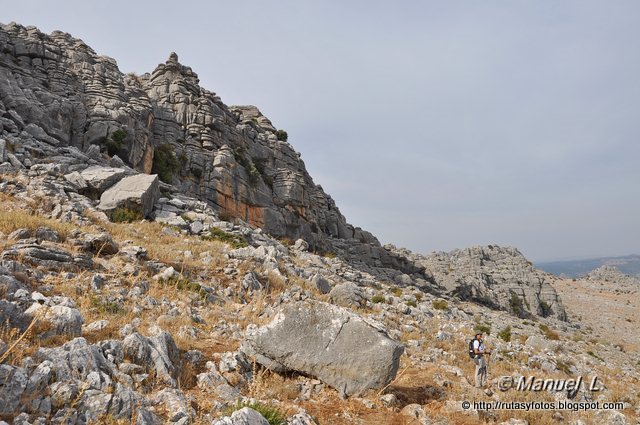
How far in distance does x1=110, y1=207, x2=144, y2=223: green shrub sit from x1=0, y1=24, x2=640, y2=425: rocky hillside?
0.46ft

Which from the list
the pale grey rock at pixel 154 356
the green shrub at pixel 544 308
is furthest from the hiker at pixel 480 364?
the green shrub at pixel 544 308

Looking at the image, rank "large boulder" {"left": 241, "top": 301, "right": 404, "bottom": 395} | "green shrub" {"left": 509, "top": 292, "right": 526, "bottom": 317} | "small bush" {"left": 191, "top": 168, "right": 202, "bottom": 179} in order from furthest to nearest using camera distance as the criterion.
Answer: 1. "green shrub" {"left": 509, "top": 292, "right": 526, "bottom": 317}
2. "small bush" {"left": 191, "top": 168, "right": 202, "bottom": 179}
3. "large boulder" {"left": 241, "top": 301, "right": 404, "bottom": 395}

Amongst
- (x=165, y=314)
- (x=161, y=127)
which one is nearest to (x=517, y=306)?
(x=161, y=127)

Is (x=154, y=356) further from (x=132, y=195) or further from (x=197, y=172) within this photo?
(x=197, y=172)

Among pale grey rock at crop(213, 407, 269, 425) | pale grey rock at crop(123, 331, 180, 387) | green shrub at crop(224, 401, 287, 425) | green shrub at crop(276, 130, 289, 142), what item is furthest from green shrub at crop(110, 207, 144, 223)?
green shrub at crop(276, 130, 289, 142)

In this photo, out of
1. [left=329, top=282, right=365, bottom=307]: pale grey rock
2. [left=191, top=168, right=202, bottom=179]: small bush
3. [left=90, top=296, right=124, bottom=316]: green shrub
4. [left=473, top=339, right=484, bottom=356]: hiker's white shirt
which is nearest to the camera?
[left=90, top=296, right=124, bottom=316]: green shrub

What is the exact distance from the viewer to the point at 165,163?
119 feet

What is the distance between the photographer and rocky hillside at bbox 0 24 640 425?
5.31 metres

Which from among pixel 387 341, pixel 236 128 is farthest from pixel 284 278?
pixel 236 128

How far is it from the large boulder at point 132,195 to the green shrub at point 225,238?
4.27 meters

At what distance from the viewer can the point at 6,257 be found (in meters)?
9.48

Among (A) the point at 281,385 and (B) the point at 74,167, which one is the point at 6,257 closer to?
(A) the point at 281,385

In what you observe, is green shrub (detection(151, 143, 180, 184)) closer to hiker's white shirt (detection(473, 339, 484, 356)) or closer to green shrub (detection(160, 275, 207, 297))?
green shrub (detection(160, 275, 207, 297))

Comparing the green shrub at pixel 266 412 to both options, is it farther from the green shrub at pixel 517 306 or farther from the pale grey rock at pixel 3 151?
the green shrub at pixel 517 306
